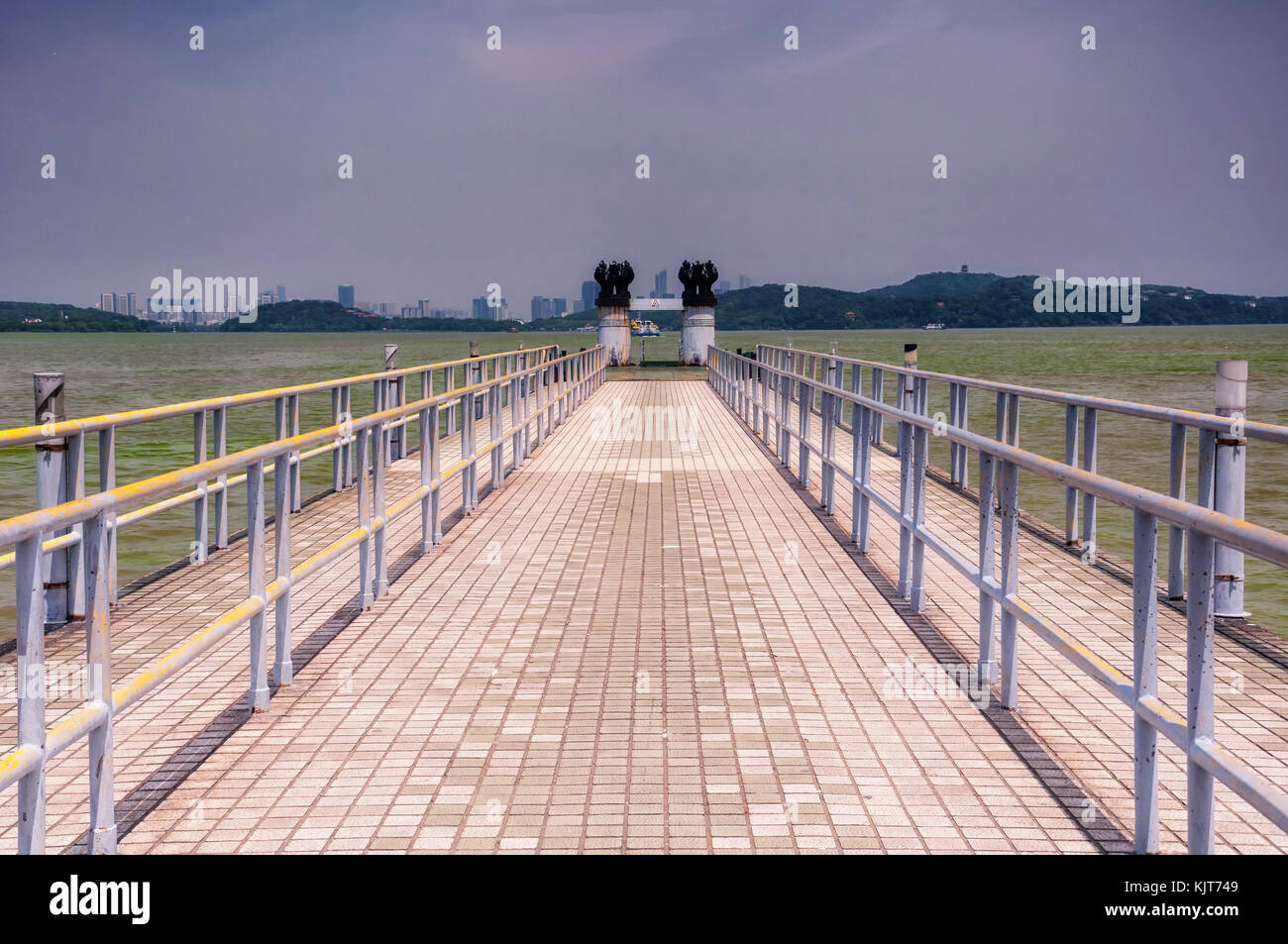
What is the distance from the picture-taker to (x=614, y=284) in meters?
50.8

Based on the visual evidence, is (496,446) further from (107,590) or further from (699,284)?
(699,284)

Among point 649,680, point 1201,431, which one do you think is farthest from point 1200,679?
point 1201,431

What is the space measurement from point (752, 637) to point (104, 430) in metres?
3.96

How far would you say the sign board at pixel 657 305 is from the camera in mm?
52156

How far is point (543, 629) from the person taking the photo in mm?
6910

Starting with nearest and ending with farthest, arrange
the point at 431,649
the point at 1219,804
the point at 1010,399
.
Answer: the point at 1219,804, the point at 431,649, the point at 1010,399

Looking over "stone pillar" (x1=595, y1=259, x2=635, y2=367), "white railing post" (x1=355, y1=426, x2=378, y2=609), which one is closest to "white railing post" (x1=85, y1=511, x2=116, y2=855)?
"white railing post" (x1=355, y1=426, x2=378, y2=609)

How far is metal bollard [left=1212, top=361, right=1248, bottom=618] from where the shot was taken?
671cm

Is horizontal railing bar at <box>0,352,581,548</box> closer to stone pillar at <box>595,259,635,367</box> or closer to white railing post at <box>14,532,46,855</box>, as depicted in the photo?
white railing post at <box>14,532,46,855</box>

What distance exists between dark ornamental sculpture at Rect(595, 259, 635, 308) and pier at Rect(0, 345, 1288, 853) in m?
40.7

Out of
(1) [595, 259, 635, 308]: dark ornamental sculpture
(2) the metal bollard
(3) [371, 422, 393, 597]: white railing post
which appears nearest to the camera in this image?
(2) the metal bollard

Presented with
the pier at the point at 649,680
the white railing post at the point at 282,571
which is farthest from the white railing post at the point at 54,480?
the white railing post at the point at 282,571
